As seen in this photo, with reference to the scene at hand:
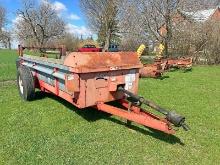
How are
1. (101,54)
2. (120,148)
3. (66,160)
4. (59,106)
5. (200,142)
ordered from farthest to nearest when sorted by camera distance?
(59,106) < (101,54) < (200,142) < (120,148) < (66,160)

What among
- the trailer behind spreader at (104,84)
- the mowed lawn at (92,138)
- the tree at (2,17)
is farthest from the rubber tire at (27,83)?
the tree at (2,17)

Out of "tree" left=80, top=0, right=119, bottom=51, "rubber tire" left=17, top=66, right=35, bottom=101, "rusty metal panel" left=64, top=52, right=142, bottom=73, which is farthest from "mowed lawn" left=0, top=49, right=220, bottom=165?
"tree" left=80, top=0, right=119, bottom=51

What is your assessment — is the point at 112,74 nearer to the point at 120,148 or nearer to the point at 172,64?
the point at 120,148

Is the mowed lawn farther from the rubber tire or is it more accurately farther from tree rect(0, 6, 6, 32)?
tree rect(0, 6, 6, 32)

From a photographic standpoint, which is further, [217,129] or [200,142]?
[217,129]

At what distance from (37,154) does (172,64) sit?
11.2m

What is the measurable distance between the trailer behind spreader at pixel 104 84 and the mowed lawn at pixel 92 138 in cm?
38

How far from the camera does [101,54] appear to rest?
16.0 ft

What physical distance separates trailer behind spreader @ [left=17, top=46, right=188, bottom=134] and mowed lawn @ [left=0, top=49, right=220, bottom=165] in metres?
0.38

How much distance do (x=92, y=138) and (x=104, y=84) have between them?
100 cm

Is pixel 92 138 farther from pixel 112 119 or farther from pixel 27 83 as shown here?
pixel 27 83

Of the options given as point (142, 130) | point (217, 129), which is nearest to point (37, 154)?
point (142, 130)

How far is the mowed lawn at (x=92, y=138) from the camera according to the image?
399cm

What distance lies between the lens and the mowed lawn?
13.1 feet
